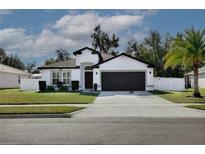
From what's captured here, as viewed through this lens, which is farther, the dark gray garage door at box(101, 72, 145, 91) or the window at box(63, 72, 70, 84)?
the window at box(63, 72, 70, 84)

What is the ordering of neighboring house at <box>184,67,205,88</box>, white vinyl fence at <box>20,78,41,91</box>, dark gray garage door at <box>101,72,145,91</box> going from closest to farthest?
dark gray garage door at <box>101,72,145,91</box> → white vinyl fence at <box>20,78,41,91</box> → neighboring house at <box>184,67,205,88</box>

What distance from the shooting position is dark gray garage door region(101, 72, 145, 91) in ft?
113

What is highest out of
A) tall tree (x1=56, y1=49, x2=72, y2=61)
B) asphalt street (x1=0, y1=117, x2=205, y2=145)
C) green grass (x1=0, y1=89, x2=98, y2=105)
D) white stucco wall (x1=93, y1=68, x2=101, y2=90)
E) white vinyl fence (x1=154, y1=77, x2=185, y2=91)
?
tall tree (x1=56, y1=49, x2=72, y2=61)

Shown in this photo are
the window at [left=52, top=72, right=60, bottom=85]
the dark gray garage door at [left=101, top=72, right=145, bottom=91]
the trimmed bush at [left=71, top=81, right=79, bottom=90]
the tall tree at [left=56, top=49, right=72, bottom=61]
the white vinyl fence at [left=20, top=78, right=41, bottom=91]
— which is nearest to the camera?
the dark gray garage door at [left=101, top=72, right=145, bottom=91]

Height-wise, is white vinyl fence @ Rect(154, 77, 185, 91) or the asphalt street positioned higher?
white vinyl fence @ Rect(154, 77, 185, 91)

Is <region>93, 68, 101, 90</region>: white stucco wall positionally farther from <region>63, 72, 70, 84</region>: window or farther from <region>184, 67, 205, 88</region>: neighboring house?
<region>184, 67, 205, 88</region>: neighboring house

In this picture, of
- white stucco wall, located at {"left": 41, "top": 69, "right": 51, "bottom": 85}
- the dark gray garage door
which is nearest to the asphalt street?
the dark gray garage door

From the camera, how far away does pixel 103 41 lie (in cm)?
6200

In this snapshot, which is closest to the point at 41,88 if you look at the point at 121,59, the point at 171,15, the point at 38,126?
the point at 121,59

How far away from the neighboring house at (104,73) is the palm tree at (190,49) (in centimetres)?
800

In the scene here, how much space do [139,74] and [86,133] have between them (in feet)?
79.5

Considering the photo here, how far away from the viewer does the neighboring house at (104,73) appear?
112ft

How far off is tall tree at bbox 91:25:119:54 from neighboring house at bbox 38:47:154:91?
2485cm

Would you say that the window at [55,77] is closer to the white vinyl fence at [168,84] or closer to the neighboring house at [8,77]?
the white vinyl fence at [168,84]
